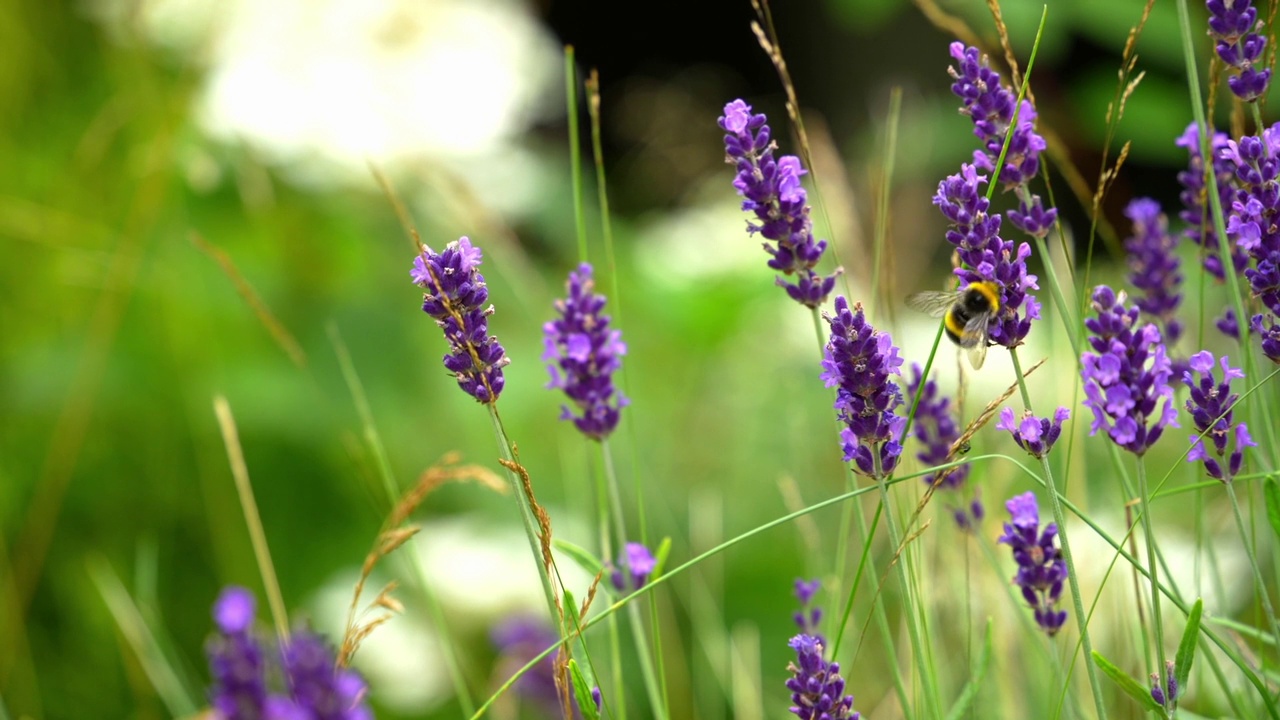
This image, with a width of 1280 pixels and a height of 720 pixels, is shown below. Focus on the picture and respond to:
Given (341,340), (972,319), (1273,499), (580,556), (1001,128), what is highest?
(341,340)

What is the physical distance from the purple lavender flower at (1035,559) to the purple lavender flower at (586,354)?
35 cm

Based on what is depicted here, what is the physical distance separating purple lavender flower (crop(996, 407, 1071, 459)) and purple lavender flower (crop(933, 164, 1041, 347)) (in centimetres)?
7

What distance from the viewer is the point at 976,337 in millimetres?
998

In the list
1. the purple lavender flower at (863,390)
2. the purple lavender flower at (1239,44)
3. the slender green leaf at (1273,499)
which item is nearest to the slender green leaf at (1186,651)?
the slender green leaf at (1273,499)

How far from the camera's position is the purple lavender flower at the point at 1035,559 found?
95 cm

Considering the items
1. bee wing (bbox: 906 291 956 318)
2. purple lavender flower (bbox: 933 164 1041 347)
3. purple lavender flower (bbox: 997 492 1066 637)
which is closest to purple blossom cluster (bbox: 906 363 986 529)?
bee wing (bbox: 906 291 956 318)

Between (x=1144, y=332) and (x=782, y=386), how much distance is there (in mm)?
2239

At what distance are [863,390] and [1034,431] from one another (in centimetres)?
12

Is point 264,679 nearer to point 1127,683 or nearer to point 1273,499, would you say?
point 1127,683

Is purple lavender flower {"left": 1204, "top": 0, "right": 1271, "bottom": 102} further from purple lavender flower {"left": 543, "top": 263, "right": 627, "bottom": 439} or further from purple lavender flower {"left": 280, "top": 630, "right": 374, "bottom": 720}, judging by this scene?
purple lavender flower {"left": 280, "top": 630, "right": 374, "bottom": 720}

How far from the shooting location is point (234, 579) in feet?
7.04

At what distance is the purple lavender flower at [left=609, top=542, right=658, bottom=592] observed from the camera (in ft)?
3.58

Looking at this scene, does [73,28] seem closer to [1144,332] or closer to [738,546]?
[738,546]

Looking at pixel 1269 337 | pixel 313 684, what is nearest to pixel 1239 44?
pixel 1269 337
